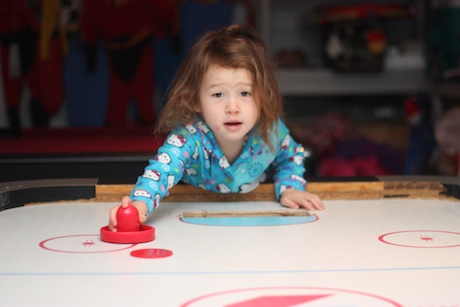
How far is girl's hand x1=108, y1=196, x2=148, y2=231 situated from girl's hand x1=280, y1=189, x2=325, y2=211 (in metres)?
0.39

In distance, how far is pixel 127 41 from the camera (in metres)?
4.48

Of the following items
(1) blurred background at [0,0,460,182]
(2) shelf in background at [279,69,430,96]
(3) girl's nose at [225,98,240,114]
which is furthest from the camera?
(2) shelf in background at [279,69,430,96]

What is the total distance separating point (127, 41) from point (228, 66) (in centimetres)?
278

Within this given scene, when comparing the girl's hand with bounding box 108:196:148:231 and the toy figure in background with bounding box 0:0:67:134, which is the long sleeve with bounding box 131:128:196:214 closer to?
the girl's hand with bounding box 108:196:148:231

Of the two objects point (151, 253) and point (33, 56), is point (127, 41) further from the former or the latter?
point (151, 253)

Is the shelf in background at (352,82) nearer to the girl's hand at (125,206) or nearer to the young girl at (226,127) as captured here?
the young girl at (226,127)

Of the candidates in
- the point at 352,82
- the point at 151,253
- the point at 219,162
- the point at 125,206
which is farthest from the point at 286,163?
the point at 352,82

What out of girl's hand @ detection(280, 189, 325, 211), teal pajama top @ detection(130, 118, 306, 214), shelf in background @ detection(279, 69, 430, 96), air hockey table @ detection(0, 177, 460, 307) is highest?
shelf in background @ detection(279, 69, 430, 96)

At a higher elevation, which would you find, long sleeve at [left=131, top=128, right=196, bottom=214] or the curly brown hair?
the curly brown hair

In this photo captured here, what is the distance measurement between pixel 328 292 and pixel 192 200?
2.82 ft

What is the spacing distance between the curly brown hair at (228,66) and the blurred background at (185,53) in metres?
2.28

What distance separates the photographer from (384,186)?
6.31 ft

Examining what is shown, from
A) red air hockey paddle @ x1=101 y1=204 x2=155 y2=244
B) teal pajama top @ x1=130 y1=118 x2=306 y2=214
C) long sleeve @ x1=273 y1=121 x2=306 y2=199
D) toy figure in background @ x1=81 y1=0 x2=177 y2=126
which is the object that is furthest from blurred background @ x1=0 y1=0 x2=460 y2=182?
red air hockey paddle @ x1=101 y1=204 x2=155 y2=244

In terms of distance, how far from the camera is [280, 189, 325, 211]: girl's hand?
1.79 metres
